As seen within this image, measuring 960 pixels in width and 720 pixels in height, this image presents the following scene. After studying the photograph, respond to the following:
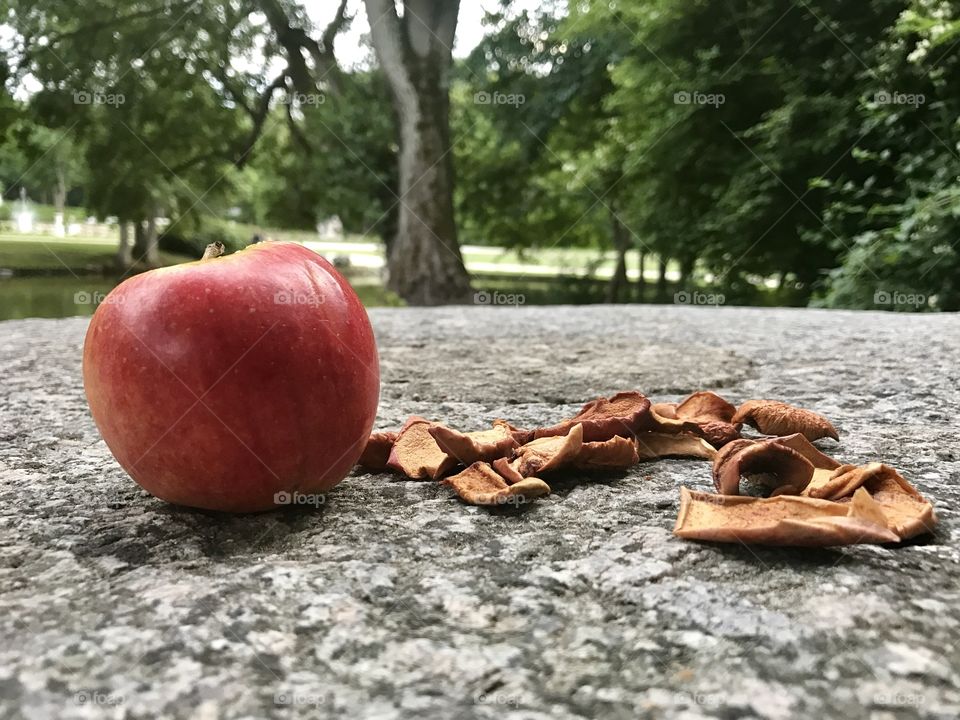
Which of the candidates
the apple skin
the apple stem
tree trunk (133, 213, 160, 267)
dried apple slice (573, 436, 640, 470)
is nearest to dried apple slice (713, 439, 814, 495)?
dried apple slice (573, 436, 640, 470)

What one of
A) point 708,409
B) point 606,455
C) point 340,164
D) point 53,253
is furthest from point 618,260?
point 606,455

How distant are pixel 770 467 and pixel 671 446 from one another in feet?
1.02

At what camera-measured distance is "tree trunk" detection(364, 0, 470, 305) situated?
8000 millimetres

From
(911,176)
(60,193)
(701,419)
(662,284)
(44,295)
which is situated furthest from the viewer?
(662,284)

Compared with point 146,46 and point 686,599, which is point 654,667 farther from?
→ point 146,46

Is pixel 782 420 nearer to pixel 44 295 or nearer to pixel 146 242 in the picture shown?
pixel 44 295

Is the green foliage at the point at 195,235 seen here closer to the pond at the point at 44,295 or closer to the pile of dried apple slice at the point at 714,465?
the pond at the point at 44,295

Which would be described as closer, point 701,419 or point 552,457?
point 552,457

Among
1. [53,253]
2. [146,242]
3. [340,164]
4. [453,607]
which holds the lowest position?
[453,607]

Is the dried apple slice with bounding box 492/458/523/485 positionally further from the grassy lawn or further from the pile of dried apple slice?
the grassy lawn

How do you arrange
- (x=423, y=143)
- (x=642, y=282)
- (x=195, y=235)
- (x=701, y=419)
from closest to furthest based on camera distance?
(x=701, y=419)
(x=195, y=235)
(x=423, y=143)
(x=642, y=282)

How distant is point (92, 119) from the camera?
669 cm

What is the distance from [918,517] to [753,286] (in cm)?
727

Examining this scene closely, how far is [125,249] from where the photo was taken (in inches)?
260
